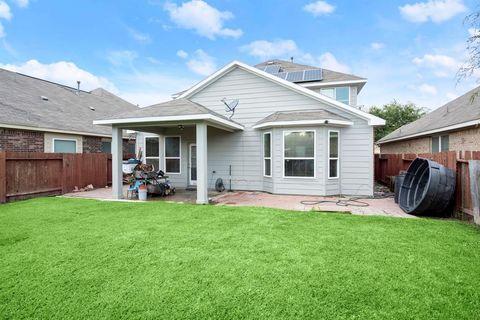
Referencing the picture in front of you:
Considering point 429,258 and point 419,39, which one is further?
point 419,39

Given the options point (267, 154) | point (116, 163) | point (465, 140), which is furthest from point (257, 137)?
point (465, 140)

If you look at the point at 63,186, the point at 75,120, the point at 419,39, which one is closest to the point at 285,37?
the point at 419,39

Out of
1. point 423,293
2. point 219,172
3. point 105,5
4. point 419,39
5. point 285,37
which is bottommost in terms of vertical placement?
point 423,293

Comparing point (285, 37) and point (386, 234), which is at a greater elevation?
point (285, 37)

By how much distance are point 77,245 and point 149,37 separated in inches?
627

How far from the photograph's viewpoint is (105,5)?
13.1 meters

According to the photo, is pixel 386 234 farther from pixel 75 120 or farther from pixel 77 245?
pixel 75 120

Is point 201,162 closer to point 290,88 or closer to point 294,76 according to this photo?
point 290,88

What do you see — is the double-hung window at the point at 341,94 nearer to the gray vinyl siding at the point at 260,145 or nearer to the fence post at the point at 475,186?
the gray vinyl siding at the point at 260,145

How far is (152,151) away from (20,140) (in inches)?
202

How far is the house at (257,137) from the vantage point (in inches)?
350

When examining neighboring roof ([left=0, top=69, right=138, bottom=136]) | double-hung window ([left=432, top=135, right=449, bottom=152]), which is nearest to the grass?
neighboring roof ([left=0, top=69, right=138, bottom=136])

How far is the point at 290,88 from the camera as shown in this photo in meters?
10.5

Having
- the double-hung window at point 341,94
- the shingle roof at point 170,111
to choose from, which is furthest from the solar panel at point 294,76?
the shingle roof at point 170,111
